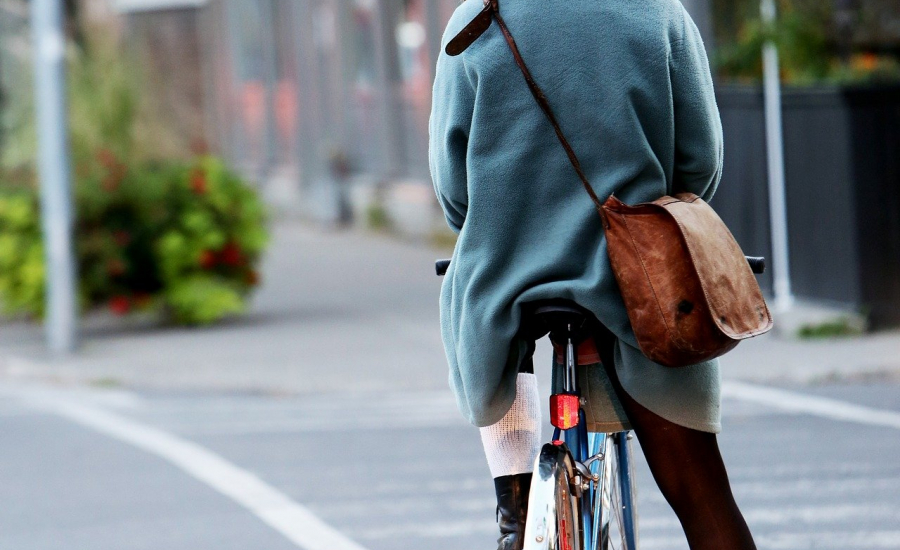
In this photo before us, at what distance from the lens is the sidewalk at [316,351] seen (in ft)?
29.9

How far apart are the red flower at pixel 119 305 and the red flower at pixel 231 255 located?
2.78 feet

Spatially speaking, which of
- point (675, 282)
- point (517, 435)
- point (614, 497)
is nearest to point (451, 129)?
point (675, 282)

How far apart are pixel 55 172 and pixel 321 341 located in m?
2.37

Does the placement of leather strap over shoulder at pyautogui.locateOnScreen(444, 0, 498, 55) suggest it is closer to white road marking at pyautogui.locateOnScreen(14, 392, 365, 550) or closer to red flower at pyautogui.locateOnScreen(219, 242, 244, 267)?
white road marking at pyautogui.locateOnScreen(14, 392, 365, 550)

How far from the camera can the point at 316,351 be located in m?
10.7

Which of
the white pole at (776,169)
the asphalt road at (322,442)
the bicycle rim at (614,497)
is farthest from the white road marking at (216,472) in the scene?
the white pole at (776,169)

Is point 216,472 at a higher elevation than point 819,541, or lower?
lower

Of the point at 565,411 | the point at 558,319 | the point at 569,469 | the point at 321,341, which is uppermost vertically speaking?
the point at 558,319

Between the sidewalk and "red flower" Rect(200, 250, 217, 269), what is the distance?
54 centimetres

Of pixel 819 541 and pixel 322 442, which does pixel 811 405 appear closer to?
pixel 322 442

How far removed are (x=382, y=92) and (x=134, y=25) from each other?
33.5ft

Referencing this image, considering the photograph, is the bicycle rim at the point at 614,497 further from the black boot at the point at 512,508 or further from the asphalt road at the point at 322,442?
the asphalt road at the point at 322,442

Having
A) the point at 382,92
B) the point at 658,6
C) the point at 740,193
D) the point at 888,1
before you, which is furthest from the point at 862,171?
the point at 382,92

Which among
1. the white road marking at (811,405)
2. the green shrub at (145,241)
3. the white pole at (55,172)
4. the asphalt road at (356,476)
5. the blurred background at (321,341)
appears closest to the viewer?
the asphalt road at (356,476)
